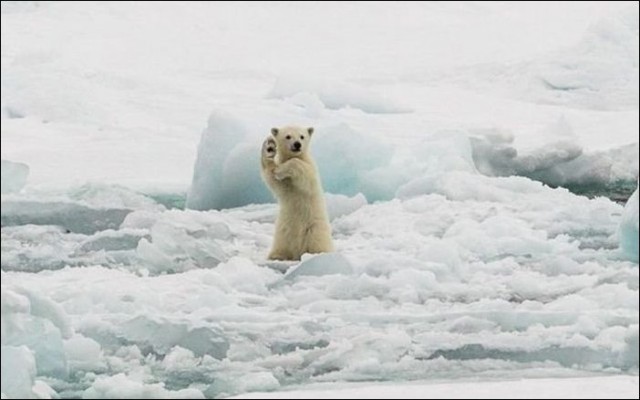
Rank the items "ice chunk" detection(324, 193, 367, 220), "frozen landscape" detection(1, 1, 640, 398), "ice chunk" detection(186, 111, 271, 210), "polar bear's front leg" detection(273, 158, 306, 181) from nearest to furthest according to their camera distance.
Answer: "frozen landscape" detection(1, 1, 640, 398) < "polar bear's front leg" detection(273, 158, 306, 181) < "ice chunk" detection(324, 193, 367, 220) < "ice chunk" detection(186, 111, 271, 210)

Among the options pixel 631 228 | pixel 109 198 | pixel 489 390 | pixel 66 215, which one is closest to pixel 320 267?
pixel 631 228

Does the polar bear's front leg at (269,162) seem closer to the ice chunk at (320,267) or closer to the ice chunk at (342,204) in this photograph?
the ice chunk at (320,267)

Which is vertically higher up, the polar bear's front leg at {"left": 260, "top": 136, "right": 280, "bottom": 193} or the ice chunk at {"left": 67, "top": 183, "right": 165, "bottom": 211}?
the polar bear's front leg at {"left": 260, "top": 136, "right": 280, "bottom": 193}

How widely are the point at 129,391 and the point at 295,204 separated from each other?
8.87ft

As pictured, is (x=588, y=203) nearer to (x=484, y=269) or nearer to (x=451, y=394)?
(x=484, y=269)

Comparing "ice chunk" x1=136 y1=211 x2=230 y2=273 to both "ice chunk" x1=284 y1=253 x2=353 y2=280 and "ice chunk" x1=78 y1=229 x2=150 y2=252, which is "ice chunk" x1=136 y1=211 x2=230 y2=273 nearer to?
"ice chunk" x1=78 y1=229 x2=150 y2=252

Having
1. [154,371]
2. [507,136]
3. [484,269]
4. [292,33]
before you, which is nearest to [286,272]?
[484,269]

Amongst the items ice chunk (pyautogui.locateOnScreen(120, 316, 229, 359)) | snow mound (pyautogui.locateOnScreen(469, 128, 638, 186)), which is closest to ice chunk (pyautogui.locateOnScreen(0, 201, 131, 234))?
ice chunk (pyautogui.locateOnScreen(120, 316, 229, 359))

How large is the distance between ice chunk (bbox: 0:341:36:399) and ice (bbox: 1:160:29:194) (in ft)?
1.68

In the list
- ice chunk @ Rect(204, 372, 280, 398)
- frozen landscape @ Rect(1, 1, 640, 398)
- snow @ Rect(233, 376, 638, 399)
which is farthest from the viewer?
frozen landscape @ Rect(1, 1, 640, 398)

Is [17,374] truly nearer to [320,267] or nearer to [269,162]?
[320,267]

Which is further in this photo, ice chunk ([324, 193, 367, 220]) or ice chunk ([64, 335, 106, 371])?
ice chunk ([324, 193, 367, 220])

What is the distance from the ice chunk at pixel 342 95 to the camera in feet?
46.4

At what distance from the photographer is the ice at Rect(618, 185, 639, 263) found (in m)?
7.32
